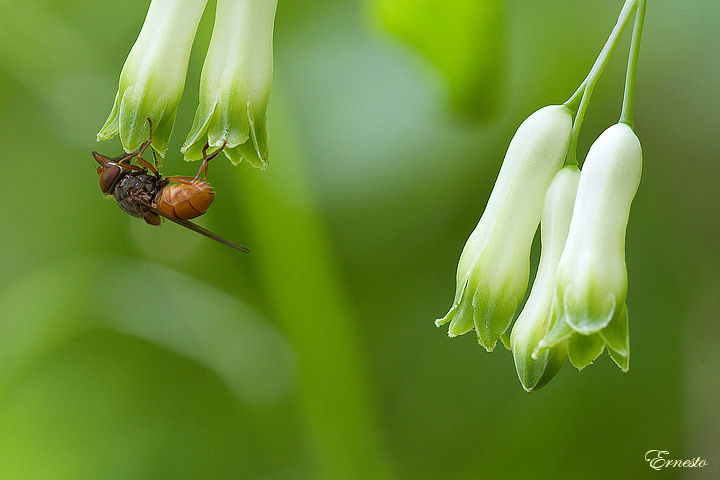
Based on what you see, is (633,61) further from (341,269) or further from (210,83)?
(341,269)

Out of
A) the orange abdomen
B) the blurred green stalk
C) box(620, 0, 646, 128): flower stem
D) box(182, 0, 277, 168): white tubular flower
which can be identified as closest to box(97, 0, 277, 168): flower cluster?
box(182, 0, 277, 168): white tubular flower

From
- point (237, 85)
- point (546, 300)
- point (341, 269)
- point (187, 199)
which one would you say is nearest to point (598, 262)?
point (546, 300)

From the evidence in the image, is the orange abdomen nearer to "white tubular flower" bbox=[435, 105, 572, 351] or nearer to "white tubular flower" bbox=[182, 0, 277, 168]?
"white tubular flower" bbox=[182, 0, 277, 168]

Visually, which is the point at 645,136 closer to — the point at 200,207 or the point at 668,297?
the point at 668,297

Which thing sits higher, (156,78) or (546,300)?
(156,78)

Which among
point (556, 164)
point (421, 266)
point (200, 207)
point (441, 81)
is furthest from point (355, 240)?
point (556, 164)

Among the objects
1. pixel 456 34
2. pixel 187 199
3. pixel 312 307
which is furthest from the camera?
pixel 312 307

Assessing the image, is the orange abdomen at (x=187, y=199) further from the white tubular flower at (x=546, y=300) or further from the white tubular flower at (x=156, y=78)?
the white tubular flower at (x=546, y=300)
